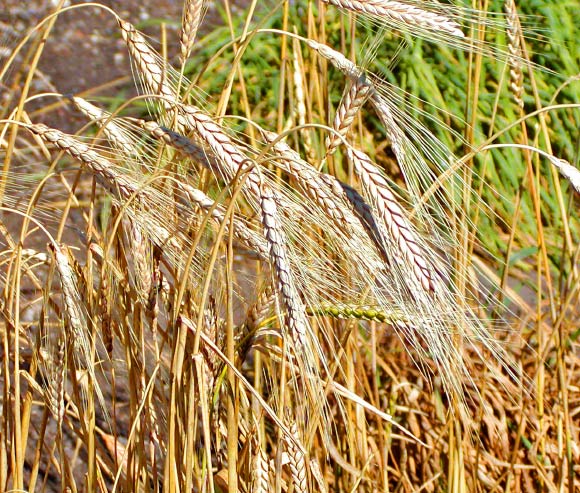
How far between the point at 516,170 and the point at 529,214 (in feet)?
0.45

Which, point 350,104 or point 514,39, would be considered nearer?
point 350,104

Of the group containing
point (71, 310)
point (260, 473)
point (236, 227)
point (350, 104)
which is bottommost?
point (260, 473)

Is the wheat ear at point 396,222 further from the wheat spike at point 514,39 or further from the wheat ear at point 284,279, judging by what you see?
the wheat spike at point 514,39

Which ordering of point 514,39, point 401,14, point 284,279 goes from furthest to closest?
1. point 514,39
2. point 401,14
3. point 284,279

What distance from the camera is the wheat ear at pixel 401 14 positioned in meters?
0.83

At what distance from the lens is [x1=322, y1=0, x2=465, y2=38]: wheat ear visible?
832mm

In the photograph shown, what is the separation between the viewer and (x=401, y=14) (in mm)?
838

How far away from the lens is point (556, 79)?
2.63 meters

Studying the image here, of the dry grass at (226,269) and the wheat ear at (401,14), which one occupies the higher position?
the wheat ear at (401,14)

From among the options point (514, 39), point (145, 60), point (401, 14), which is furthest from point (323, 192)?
point (514, 39)

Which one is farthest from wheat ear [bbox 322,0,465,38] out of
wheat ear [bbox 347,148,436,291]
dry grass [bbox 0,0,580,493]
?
wheat ear [bbox 347,148,436,291]

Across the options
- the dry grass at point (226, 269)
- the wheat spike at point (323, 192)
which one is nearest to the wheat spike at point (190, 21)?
the dry grass at point (226, 269)

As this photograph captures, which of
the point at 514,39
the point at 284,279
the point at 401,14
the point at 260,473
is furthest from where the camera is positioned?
the point at 514,39

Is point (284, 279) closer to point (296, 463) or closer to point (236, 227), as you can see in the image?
point (236, 227)
